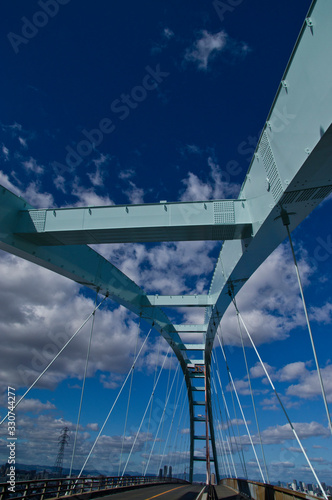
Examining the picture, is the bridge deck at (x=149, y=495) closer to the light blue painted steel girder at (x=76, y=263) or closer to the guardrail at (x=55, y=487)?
the guardrail at (x=55, y=487)

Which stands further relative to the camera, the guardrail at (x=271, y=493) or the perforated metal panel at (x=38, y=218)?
the perforated metal panel at (x=38, y=218)

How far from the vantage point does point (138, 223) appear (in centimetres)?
855

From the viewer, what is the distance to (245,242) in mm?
8758

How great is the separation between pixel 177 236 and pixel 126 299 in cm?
798

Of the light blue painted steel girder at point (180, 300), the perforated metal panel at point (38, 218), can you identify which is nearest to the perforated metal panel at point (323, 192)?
the perforated metal panel at point (38, 218)

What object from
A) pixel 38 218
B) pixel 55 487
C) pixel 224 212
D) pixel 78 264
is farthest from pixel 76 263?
pixel 55 487

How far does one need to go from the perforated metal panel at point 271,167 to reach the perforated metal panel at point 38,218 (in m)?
6.19

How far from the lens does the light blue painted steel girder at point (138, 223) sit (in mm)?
8266

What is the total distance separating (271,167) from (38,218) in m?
6.48

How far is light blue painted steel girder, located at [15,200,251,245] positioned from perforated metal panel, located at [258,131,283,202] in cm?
167

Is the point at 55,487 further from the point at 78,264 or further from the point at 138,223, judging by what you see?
the point at 138,223

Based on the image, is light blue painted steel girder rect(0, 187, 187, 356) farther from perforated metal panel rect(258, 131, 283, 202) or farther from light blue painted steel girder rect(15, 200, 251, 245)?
perforated metal panel rect(258, 131, 283, 202)

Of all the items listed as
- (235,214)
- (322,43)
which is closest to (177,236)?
(235,214)

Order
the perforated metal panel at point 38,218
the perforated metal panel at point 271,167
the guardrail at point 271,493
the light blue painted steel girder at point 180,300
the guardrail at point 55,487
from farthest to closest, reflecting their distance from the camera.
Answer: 1. the light blue painted steel girder at point 180,300
2. the perforated metal panel at point 38,218
3. the guardrail at point 55,487
4. the perforated metal panel at point 271,167
5. the guardrail at point 271,493
